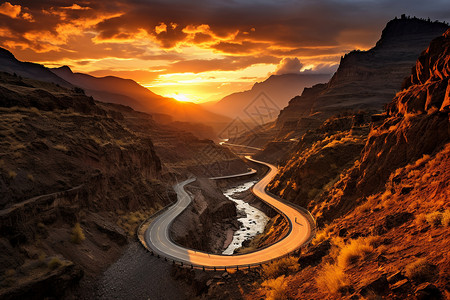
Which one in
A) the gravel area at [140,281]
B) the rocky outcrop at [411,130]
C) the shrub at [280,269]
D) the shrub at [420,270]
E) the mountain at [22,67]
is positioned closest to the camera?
the shrub at [420,270]

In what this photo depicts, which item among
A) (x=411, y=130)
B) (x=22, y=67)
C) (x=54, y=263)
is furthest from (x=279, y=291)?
(x=22, y=67)

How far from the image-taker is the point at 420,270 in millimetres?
7773

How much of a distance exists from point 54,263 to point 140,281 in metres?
5.96

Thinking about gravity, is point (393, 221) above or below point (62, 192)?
above

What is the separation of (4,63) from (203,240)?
18751 centimetres

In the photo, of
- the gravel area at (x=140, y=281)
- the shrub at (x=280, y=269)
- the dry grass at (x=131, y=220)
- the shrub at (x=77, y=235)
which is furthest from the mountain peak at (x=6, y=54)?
the shrub at (x=280, y=269)

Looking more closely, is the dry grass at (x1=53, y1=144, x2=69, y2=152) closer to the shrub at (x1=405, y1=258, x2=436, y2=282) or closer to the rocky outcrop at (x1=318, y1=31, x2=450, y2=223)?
the rocky outcrop at (x1=318, y1=31, x2=450, y2=223)

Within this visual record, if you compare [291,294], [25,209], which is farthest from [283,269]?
[25,209]

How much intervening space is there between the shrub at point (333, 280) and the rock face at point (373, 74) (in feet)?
329

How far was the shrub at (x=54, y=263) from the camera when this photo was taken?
1656 cm

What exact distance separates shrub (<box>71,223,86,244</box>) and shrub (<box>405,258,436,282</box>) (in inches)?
861

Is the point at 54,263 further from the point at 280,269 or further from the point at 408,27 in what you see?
the point at 408,27

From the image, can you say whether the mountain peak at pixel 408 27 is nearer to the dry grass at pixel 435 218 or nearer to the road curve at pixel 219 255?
the road curve at pixel 219 255

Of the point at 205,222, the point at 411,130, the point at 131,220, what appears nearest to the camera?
the point at 411,130
